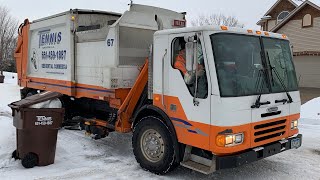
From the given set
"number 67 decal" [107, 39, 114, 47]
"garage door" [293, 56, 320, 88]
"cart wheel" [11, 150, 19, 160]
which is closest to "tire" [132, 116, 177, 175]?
"number 67 decal" [107, 39, 114, 47]

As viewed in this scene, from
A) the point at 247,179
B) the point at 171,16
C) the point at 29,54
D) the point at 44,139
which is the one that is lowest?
the point at 247,179

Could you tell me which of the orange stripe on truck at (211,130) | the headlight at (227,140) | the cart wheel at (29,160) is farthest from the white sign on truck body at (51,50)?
the headlight at (227,140)

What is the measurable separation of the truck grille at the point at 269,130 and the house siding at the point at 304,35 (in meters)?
20.9

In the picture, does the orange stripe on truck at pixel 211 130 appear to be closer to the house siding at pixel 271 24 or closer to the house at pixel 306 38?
the house at pixel 306 38

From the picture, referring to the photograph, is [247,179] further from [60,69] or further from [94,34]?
[60,69]

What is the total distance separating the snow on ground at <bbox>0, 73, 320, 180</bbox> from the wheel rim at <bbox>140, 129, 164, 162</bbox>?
29 cm

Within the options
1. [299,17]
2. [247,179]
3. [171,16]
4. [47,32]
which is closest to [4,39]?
[299,17]

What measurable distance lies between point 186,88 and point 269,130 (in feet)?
4.61

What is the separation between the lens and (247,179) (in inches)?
219

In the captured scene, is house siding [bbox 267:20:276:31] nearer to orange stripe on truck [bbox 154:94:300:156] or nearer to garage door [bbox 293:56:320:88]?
garage door [bbox 293:56:320:88]

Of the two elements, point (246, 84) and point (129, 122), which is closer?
point (246, 84)

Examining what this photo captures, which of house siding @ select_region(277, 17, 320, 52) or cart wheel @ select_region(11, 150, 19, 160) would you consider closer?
cart wheel @ select_region(11, 150, 19, 160)

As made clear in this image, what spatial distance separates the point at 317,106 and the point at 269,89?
838 centimetres

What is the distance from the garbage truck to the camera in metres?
4.80
